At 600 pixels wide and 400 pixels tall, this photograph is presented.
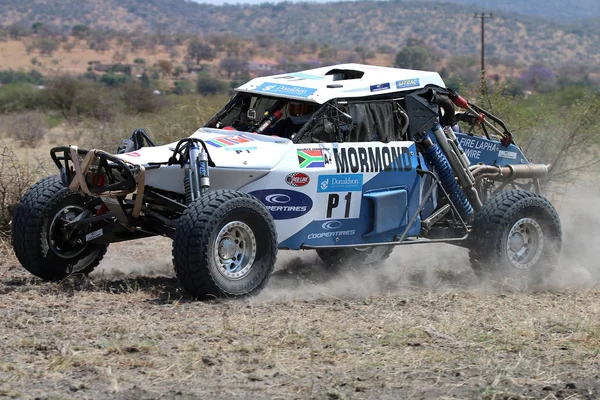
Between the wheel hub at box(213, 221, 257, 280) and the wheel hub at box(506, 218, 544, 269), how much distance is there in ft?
10.1

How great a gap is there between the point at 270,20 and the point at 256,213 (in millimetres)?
146463

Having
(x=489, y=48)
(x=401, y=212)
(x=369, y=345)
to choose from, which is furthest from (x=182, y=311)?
(x=489, y=48)

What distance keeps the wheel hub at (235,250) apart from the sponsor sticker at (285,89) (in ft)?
5.43

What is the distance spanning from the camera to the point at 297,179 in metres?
8.88

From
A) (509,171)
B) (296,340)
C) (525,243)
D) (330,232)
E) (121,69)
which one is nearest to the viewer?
(296,340)

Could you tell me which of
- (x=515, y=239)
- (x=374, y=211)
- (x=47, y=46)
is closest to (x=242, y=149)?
(x=374, y=211)

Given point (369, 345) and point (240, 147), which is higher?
point (240, 147)

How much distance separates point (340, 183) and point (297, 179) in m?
0.49

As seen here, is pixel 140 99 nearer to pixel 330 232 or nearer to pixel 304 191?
pixel 330 232

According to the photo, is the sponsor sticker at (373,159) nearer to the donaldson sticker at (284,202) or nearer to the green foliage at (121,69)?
the donaldson sticker at (284,202)

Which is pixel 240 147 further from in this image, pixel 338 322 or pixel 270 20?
pixel 270 20

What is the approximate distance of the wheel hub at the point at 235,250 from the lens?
27.4 feet

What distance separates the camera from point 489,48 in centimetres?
12362

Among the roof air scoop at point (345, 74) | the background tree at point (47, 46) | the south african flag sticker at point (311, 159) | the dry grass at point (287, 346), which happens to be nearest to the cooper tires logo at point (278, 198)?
the south african flag sticker at point (311, 159)
